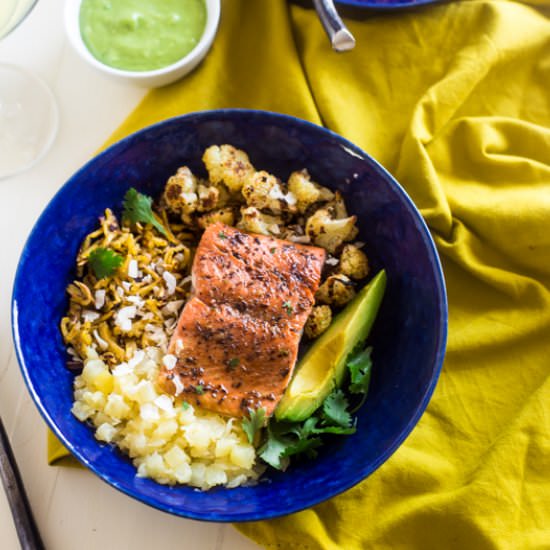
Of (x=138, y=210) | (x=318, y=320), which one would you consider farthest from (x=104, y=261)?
(x=318, y=320)

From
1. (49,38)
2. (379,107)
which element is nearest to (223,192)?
(379,107)

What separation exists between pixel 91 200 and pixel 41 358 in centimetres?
54

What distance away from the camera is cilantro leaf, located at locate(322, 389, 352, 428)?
89.3 inches

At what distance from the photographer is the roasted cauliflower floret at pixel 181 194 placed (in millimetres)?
2414

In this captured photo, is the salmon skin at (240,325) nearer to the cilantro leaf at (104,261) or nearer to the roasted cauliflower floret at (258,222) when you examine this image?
the roasted cauliflower floret at (258,222)

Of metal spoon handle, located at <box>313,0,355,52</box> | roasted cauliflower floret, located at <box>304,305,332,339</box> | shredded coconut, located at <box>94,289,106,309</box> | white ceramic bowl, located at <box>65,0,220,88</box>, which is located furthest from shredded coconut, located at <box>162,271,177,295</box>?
metal spoon handle, located at <box>313,0,355,52</box>

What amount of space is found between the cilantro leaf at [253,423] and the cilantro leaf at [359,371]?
291 millimetres

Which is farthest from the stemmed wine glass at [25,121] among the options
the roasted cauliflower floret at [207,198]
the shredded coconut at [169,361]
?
the shredded coconut at [169,361]

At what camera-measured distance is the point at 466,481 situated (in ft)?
8.09

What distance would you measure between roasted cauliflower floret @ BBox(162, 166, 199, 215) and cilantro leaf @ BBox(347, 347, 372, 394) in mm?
714

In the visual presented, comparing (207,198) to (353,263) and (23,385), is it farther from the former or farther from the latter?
(23,385)

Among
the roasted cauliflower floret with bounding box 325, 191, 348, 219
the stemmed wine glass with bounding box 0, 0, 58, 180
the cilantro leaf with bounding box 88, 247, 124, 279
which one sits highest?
the stemmed wine glass with bounding box 0, 0, 58, 180

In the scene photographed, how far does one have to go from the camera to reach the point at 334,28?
2.40 meters

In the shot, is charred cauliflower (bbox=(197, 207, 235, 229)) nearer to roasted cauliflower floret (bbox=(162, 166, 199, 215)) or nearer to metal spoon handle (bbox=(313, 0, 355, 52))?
roasted cauliflower floret (bbox=(162, 166, 199, 215))
